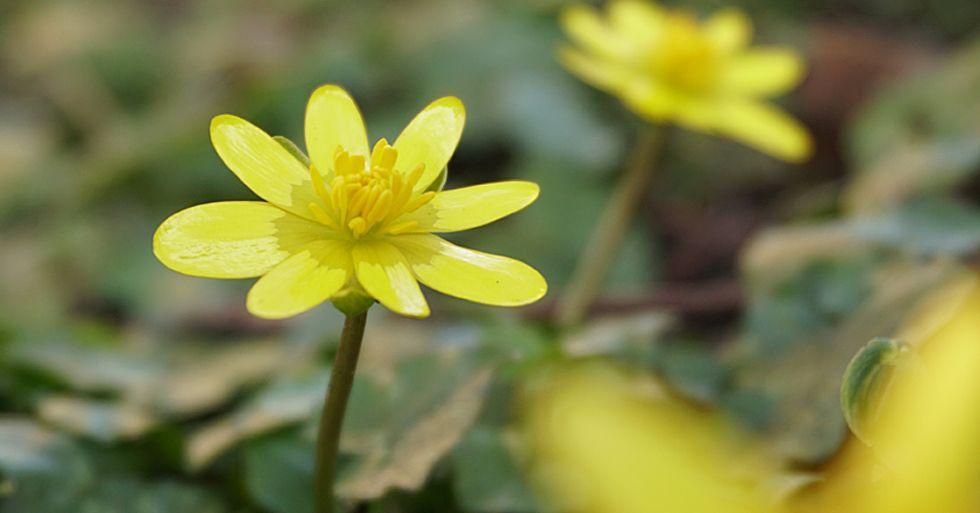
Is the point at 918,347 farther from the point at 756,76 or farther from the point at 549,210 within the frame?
the point at 549,210

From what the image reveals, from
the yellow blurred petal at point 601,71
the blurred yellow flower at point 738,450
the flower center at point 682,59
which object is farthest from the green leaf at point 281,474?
the flower center at point 682,59

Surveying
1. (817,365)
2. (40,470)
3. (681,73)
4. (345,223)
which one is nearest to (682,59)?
(681,73)

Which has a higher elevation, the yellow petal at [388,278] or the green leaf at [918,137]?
the green leaf at [918,137]

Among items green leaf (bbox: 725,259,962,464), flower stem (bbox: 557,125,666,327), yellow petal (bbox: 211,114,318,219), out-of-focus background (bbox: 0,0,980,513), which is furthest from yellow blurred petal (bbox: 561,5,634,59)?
yellow petal (bbox: 211,114,318,219)

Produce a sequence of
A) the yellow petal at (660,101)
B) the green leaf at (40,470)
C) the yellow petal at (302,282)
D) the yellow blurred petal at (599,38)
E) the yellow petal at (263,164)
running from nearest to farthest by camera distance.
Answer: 1. the yellow petal at (302,282)
2. the yellow petal at (263,164)
3. the green leaf at (40,470)
4. the yellow petal at (660,101)
5. the yellow blurred petal at (599,38)

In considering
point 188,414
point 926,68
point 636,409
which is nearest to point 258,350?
point 188,414

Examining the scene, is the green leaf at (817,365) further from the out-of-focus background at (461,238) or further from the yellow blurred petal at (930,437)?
the yellow blurred petal at (930,437)

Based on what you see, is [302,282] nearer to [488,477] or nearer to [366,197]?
[366,197]

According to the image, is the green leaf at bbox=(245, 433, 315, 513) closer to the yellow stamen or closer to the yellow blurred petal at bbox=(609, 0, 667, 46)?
the yellow stamen

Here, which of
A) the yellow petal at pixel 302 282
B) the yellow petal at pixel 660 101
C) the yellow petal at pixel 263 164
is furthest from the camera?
the yellow petal at pixel 660 101
